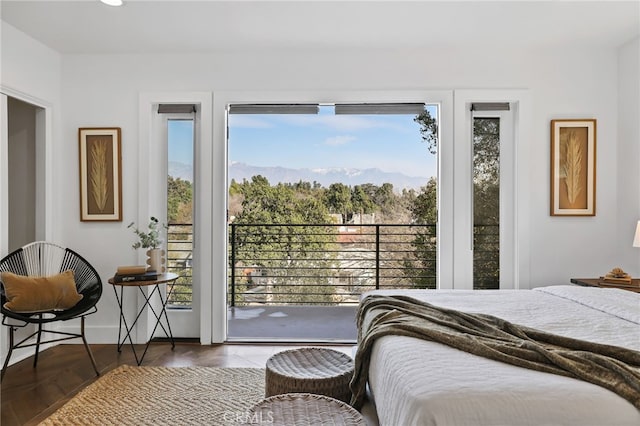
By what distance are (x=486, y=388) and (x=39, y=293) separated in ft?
9.81

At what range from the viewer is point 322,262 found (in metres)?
6.00

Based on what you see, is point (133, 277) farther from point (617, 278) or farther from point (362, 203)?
point (362, 203)

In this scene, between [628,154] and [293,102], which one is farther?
[293,102]

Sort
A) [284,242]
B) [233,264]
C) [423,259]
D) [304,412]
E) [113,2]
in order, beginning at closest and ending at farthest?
1. [304,412]
2. [113,2]
3. [423,259]
4. [233,264]
5. [284,242]

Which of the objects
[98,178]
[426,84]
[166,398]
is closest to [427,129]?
[426,84]

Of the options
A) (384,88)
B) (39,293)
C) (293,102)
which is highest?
(384,88)

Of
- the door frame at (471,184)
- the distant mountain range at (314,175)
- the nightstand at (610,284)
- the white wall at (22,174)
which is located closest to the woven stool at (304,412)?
the door frame at (471,184)

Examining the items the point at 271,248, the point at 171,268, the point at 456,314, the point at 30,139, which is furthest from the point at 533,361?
the point at 271,248

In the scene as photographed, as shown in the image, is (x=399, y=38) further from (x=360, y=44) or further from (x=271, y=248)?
(x=271, y=248)

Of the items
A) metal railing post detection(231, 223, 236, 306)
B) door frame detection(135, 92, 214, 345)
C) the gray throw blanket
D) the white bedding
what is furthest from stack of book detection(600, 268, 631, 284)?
metal railing post detection(231, 223, 236, 306)

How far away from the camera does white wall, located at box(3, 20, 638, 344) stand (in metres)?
3.67

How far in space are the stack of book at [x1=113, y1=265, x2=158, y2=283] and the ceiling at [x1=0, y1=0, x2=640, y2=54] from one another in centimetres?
189

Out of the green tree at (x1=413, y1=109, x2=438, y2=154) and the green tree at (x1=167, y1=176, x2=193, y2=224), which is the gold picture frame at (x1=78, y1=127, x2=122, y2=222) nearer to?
the green tree at (x1=167, y1=176, x2=193, y2=224)

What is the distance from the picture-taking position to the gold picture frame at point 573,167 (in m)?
3.65
